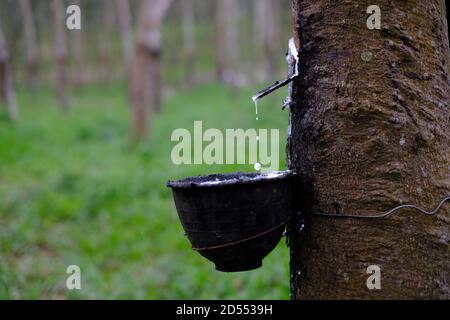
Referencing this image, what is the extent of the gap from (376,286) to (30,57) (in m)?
22.9

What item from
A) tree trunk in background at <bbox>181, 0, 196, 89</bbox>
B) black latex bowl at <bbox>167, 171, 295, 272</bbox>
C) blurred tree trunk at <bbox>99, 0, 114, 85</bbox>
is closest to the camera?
black latex bowl at <bbox>167, 171, 295, 272</bbox>

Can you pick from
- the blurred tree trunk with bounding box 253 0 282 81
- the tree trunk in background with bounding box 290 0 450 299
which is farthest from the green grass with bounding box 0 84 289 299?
the blurred tree trunk with bounding box 253 0 282 81

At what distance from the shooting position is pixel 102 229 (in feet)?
18.8

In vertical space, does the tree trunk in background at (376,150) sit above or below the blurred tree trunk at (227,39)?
below

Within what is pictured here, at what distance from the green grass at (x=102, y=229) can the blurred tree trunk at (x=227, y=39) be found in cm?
1214

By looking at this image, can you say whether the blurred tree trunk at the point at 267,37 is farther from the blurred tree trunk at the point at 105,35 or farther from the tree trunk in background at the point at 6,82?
the tree trunk in background at the point at 6,82

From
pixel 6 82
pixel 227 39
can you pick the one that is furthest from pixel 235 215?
pixel 227 39

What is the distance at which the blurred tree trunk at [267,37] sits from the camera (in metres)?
19.2

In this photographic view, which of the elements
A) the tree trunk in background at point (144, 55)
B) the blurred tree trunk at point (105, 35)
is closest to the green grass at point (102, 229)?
the tree trunk in background at point (144, 55)

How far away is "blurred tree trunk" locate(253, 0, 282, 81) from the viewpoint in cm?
1916

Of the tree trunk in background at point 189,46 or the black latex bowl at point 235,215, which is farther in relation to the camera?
the tree trunk in background at point 189,46

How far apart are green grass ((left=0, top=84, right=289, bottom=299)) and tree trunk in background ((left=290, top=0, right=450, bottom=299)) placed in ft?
6.27

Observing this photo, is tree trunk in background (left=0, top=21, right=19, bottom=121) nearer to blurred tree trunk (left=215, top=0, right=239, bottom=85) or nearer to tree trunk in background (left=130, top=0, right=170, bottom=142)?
tree trunk in background (left=130, top=0, right=170, bottom=142)

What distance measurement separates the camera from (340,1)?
70.4 inches
